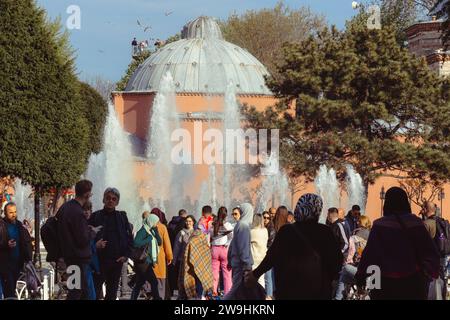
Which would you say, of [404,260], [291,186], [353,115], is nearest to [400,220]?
[404,260]

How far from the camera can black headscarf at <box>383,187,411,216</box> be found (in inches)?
371

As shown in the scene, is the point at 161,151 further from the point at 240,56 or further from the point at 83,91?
the point at 240,56

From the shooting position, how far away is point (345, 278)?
15.1 meters

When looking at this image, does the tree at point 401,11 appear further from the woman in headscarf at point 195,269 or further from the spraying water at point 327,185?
the woman in headscarf at point 195,269

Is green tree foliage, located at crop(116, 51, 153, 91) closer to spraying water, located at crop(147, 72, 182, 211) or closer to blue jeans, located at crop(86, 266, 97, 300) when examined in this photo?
spraying water, located at crop(147, 72, 182, 211)

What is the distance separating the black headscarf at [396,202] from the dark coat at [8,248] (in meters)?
5.34

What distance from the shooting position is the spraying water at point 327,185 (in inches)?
1543

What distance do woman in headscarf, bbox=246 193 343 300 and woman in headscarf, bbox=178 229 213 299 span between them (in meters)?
6.02

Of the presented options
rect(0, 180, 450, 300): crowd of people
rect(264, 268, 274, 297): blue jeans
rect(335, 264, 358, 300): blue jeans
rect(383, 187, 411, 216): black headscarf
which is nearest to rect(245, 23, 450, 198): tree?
rect(0, 180, 450, 300): crowd of people

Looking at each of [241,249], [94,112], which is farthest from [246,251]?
[94,112]

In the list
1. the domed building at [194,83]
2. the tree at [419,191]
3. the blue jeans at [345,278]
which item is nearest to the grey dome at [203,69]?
the domed building at [194,83]

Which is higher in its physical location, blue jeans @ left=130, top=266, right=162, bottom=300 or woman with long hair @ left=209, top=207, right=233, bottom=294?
woman with long hair @ left=209, top=207, right=233, bottom=294
